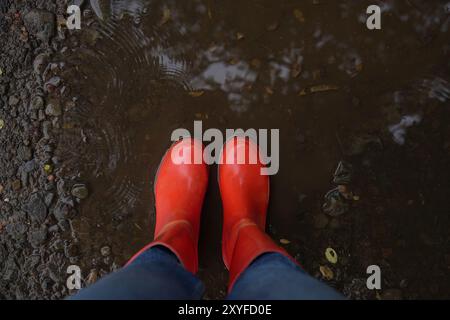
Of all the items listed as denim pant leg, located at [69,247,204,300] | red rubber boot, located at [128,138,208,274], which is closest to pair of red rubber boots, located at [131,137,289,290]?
red rubber boot, located at [128,138,208,274]

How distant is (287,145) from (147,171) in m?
0.49

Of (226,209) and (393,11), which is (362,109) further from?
(226,209)

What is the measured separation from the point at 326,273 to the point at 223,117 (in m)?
0.63

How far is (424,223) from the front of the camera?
1303 mm

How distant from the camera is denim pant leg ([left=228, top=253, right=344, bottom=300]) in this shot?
31.3 inches

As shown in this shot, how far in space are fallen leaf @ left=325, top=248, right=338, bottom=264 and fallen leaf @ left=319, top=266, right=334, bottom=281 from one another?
30mm

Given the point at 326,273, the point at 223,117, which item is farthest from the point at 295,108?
the point at 326,273

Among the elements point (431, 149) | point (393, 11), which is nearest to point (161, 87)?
point (393, 11)

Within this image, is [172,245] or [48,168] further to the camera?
[48,168]

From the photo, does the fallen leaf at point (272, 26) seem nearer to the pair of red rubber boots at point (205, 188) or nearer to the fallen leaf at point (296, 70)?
the fallen leaf at point (296, 70)

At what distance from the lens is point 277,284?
84 cm

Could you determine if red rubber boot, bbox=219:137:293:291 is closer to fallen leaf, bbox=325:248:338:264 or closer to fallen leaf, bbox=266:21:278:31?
fallen leaf, bbox=325:248:338:264

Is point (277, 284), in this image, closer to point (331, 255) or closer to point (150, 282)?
point (150, 282)

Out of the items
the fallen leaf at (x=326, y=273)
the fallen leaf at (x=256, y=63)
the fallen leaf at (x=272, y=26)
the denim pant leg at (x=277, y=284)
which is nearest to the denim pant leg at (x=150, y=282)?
the denim pant leg at (x=277, y=284)
